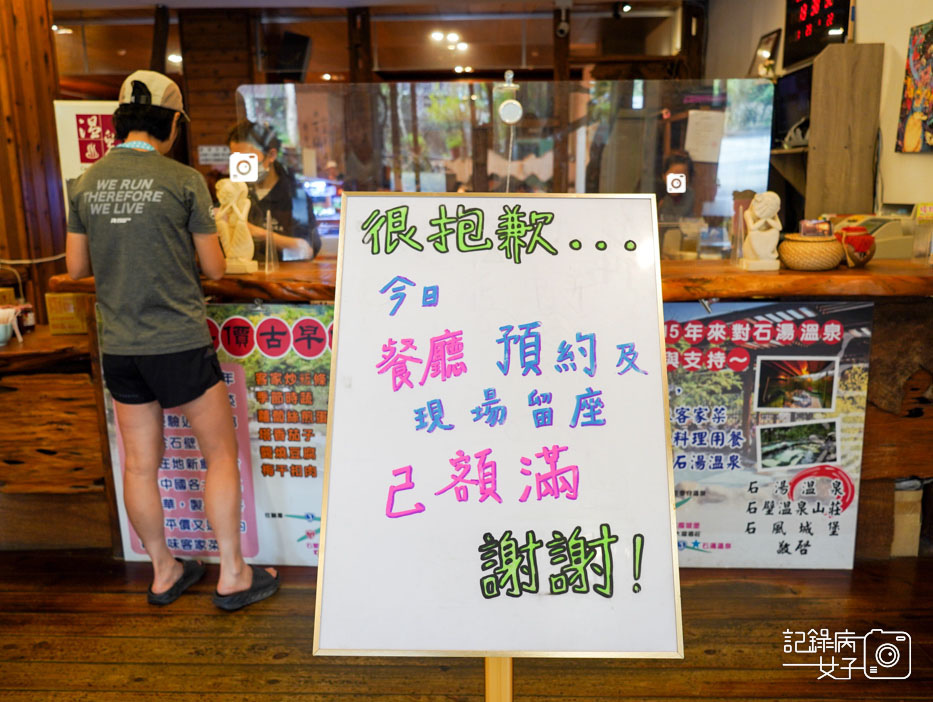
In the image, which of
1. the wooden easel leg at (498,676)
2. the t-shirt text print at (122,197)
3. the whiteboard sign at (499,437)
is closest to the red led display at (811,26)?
the whiteboard sign at (499,437)

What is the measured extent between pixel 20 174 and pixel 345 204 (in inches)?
108

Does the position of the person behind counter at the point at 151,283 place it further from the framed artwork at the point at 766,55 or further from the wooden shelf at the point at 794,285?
the framed artwork at the point at 766,55

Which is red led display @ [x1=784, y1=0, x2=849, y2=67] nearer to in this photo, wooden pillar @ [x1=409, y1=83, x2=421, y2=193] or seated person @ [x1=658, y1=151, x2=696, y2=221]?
seated person @ [x1=658, y1=151, x2=696, y2=221]

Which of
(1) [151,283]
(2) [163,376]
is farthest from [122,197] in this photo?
(2) [163,376]

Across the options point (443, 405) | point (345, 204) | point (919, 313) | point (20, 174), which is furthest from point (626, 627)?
point (20, 174)

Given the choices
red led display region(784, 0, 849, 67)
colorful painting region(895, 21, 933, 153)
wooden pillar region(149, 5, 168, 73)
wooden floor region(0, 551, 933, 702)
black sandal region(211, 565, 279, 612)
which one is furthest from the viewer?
wooden pillar region(149, 5, 168, 73)

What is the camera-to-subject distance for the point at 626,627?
1313 millimetres

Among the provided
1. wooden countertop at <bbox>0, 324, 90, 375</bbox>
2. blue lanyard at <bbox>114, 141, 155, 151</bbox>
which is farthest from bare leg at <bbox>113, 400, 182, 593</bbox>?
blue lanyard at <bbox>114, 141, 155, 151</bbox>

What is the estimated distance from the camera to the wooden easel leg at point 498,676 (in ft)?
4.57

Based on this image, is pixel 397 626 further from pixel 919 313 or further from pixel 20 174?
pixel 20 174

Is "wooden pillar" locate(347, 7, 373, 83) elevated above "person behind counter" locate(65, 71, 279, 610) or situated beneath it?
elevated above

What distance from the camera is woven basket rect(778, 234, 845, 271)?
7.68ft

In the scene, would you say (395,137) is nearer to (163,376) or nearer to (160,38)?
(163,376)

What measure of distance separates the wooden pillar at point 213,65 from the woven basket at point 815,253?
5.20 metres
